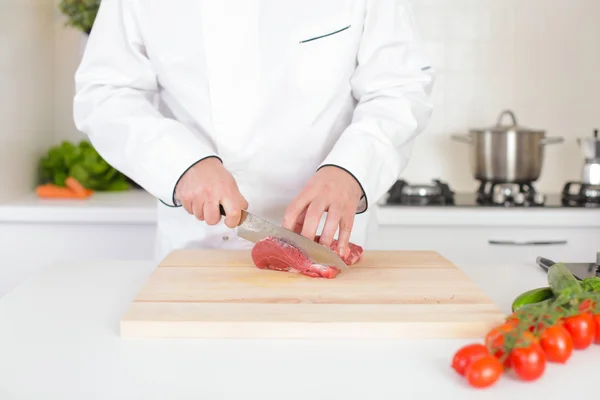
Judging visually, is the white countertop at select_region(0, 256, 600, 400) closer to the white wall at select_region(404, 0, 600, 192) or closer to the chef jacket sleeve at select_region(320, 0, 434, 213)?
the chef jacket sleeve at select_region(320, 0, 434, 213)

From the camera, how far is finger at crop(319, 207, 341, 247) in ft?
3.76

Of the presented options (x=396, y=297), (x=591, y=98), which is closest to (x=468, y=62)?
(x=591, y=98)

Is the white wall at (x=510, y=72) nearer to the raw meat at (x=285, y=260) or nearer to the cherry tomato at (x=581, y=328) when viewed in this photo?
the raw meat at (x=285, y=260)

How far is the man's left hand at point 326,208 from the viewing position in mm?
1143

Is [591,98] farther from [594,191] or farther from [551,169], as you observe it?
[594,191]

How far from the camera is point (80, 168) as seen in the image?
2186 mm

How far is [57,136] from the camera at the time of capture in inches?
96.1

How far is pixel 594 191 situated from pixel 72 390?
67.7 inches

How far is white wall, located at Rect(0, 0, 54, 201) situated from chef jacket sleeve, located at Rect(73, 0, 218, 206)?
2.31ft

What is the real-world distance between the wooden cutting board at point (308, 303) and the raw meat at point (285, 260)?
17 millimetres

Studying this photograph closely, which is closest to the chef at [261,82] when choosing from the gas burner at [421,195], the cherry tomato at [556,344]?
the cherry tomato at [556,344]

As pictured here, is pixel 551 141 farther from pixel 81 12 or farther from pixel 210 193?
pixel 81 12

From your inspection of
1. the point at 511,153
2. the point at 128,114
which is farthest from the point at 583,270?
the point at 511,153

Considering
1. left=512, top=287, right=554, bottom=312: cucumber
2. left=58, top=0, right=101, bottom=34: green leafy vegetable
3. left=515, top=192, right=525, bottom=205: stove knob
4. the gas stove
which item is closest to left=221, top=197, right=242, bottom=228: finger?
left=512, top=287, right=554, bottom=312: cucumber
